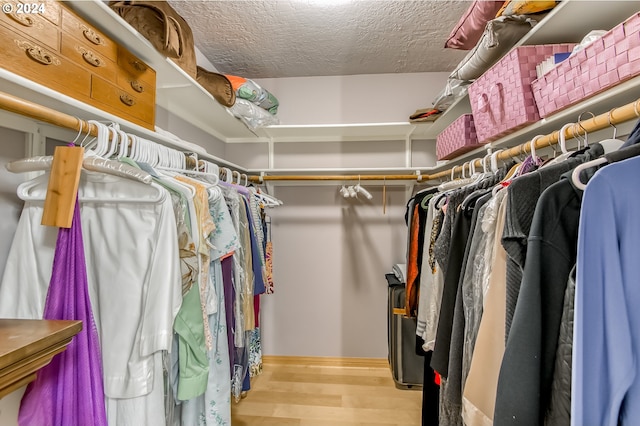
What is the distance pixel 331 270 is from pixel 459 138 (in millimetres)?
1344

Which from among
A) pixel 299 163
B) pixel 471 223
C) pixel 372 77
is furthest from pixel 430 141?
pixel 471 223

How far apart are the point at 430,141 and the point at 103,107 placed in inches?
80.7

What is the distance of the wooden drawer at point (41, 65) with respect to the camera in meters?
0.65

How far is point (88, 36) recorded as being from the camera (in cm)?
84

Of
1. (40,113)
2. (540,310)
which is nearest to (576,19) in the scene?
(540,310)

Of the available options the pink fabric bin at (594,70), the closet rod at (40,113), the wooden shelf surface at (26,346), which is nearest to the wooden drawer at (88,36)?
the closet rod at (40,113)

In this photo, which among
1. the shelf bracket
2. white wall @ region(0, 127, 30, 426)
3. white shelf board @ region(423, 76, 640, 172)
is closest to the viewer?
white shelf board @ region(423, 76, 640, 172)

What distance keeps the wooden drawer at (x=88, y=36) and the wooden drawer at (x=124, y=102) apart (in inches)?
3.4

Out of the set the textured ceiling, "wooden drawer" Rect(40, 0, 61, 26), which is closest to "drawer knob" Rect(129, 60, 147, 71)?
"wooden drawer" Rect(40, 0, 61, 26)

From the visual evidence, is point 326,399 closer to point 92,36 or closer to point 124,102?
point 124,102

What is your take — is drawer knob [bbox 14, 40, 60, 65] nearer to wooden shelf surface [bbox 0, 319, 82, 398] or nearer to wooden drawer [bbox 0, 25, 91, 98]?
wooden drawer [bbox 0, 25, 91, 98]

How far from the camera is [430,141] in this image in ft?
7.48

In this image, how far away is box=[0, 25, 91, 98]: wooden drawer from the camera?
655 millimetres

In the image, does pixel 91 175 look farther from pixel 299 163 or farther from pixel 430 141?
pixel 430 141
